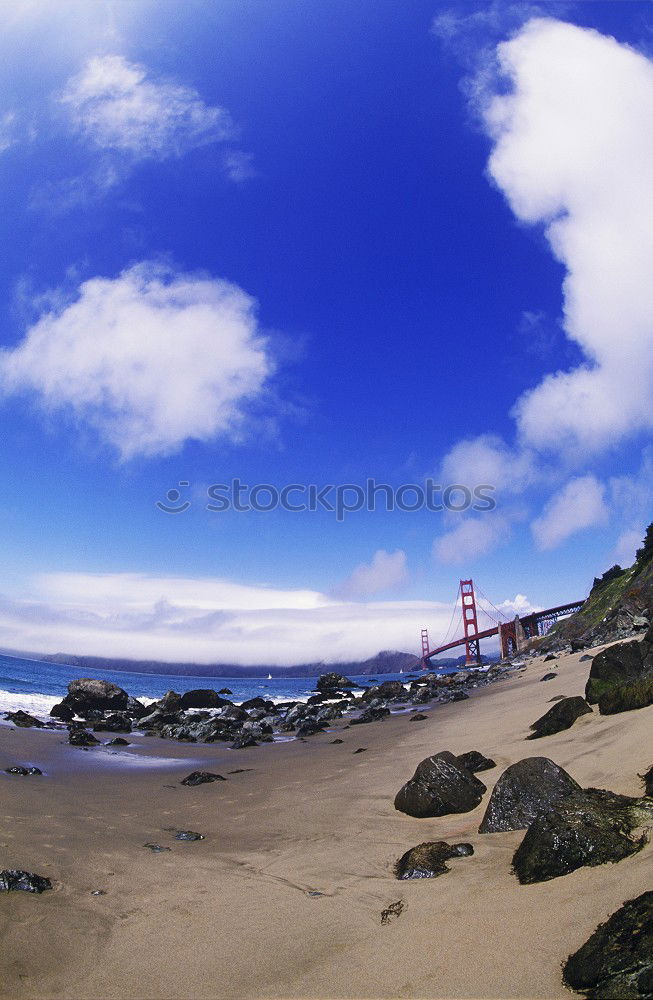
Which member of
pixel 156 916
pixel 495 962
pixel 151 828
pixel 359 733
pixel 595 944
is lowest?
pixel 359 733

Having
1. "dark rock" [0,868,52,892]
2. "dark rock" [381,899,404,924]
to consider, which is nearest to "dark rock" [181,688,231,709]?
"dark rock" [0,868,52,892]

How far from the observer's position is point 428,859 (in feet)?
18.0

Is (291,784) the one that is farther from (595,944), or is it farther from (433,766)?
(595,944)

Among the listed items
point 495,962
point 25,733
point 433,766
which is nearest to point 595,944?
point 495,962

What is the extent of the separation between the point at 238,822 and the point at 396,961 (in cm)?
562

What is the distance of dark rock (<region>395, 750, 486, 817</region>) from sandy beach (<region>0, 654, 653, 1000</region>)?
0.62 feet

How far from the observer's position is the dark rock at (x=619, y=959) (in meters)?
2.64

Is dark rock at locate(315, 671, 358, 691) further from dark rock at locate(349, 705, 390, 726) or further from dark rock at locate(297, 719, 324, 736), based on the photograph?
dark rock at locate(297, 719, 324, 736)

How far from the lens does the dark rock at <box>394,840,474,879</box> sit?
5.32m

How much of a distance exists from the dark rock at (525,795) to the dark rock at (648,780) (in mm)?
→ 735

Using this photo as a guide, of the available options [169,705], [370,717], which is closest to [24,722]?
[169,705]

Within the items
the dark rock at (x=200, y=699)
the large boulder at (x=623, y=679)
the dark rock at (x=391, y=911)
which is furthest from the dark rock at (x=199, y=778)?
the dark rock at (x=200, y=699)

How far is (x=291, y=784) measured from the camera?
1139 centimetres

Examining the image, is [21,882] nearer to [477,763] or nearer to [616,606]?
[477,763]
